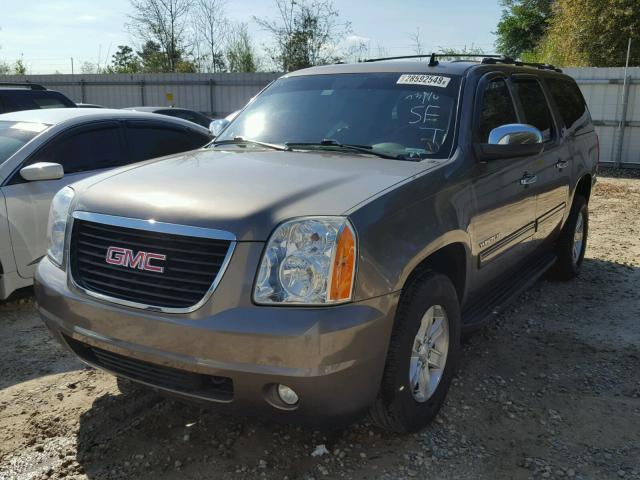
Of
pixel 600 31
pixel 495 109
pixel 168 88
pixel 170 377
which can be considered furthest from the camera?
pixel 600 31

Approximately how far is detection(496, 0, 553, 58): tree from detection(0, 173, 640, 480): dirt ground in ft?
124

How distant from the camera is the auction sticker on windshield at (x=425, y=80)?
374 cm

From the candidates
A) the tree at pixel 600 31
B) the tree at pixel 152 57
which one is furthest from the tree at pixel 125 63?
the tree at pixel 600 31

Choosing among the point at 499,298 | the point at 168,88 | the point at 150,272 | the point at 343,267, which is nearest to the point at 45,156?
the point at 150,272

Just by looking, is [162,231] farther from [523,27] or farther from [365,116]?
[523,27]

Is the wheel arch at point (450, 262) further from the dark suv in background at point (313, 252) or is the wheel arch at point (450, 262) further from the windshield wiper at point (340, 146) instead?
the windshield wiper at point (340, 146)

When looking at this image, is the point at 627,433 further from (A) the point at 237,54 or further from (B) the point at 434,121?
(A) the point at 237,54

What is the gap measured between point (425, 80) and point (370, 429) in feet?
6.88

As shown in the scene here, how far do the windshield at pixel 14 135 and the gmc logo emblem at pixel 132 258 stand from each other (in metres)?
2.84

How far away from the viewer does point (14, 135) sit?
5.17 m

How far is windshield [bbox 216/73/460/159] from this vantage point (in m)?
3.51

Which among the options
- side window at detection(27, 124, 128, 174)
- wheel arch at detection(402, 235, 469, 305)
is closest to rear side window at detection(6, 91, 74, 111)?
side window at detection(27, 124, 128, 174)

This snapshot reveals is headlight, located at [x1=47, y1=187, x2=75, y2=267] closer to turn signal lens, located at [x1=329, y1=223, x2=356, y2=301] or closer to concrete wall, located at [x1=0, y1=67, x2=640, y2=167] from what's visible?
turn signal lens, located at [x1=329, y1=223, x2=356, y2=301]

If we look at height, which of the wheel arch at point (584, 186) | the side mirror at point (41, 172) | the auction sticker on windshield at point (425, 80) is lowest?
the wheel arch at point (584, 186)
